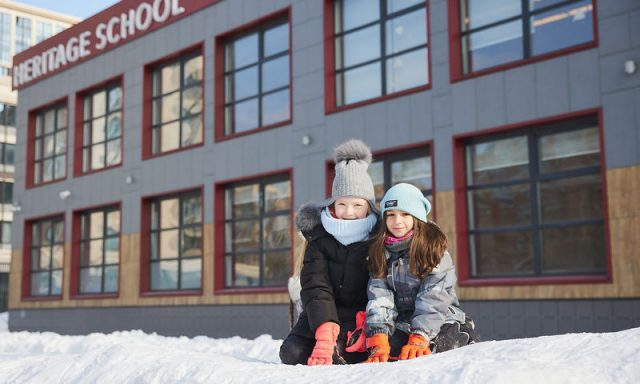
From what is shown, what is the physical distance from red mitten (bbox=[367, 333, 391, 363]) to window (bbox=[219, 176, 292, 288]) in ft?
33.5

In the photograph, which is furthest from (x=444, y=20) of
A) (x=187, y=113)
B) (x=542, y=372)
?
(x=542, y=372)

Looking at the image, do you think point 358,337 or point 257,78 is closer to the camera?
point 358,337

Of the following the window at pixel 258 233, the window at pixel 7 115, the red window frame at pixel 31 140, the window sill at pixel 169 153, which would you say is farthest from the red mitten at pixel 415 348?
the window at pixel 7 115

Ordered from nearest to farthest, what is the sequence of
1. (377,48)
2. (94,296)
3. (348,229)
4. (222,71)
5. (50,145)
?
(348,229), (377,48), (222,71), (94,296), (50,145)

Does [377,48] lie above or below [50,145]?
above

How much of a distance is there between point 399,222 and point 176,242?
13.1 metres

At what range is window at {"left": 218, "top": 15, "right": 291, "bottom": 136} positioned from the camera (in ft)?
49.6

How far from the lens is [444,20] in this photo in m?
12.0

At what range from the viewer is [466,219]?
11594 millimetres

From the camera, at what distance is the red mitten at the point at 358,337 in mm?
4535

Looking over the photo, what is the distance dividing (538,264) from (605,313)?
122cm

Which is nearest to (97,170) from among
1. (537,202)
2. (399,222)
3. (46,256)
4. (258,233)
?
(46,256)

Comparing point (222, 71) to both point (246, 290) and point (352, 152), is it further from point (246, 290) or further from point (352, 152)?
point (352, 152)

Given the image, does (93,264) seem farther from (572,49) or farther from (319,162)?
(572,49)
